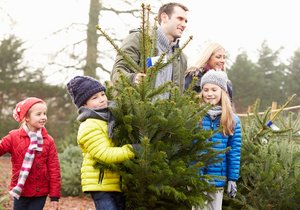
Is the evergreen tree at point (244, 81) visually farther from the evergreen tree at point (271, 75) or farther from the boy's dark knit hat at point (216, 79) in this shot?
the boy's dark knit hat at point (216, 79)

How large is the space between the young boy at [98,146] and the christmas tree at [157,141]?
0.07 metres

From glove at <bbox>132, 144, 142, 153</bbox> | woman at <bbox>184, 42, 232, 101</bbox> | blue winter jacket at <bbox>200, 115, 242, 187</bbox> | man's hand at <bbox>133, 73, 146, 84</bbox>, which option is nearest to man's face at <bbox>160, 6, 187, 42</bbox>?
woman at <bbox>184, 42, 232, 101</bbox>

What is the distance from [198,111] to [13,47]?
19.8 metres

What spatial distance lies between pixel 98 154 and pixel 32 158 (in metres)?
1.12

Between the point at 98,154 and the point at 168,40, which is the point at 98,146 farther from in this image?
the point at 168,40

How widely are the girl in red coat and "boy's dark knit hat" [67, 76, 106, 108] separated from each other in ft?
2.40

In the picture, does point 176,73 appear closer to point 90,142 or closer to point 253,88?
point 90,142

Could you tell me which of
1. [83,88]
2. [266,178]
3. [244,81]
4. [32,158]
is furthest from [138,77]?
[244,81]

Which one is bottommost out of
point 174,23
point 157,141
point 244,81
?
point 157,141

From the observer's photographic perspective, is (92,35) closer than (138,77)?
No

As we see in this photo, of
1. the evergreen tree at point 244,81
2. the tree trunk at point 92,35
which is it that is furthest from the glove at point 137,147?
the evergreen tree at point 244,81

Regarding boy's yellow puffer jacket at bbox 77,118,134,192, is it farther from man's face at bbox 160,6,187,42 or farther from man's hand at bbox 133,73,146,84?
man's face at bbox 160,6,187,42

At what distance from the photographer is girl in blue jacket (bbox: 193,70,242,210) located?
181 inches

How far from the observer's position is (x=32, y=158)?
177 inches
